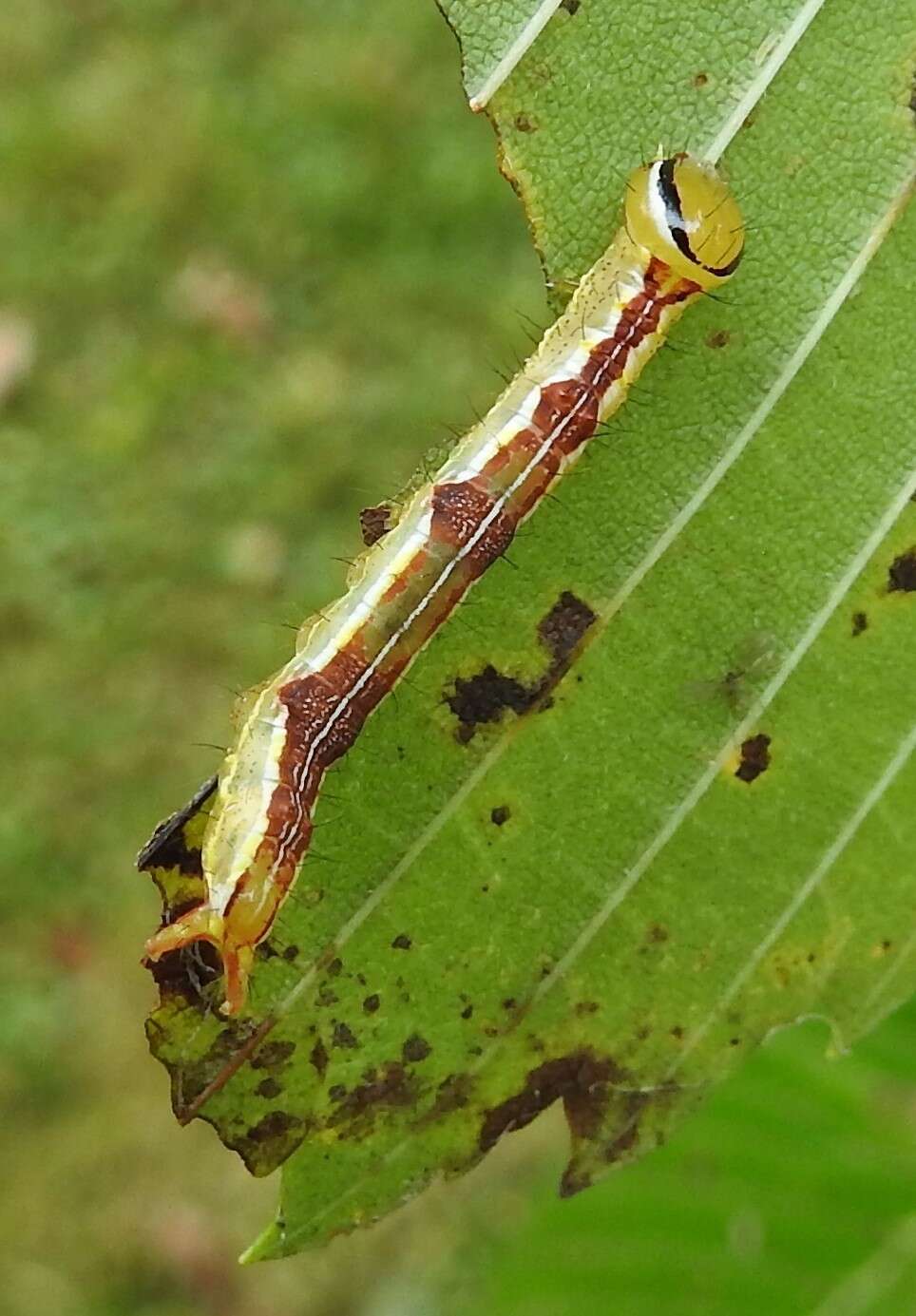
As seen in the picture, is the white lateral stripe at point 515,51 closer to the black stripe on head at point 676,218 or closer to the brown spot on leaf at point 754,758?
the black stripe on head at point 676,218

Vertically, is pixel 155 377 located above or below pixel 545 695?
above

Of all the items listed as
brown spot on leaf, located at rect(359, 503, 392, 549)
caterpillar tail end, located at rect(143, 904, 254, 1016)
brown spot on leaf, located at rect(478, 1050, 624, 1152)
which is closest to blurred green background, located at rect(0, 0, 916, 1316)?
brown spot on leaf, located at rect(478, 1050, 624, 1152)

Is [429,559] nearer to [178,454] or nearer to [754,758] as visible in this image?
[754,758]

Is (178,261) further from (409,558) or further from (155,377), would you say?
(409,558)

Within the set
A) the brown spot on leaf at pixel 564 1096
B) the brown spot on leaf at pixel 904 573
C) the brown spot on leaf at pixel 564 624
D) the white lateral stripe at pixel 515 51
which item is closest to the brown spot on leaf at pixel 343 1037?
the brown spot on leaf at pixel 564 1096

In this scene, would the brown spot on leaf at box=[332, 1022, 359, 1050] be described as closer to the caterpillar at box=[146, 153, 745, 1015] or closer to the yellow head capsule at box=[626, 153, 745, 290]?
the caterpillar at box=[146, 153, 745, 1015]

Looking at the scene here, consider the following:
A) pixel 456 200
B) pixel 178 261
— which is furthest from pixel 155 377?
pixel 456 200
